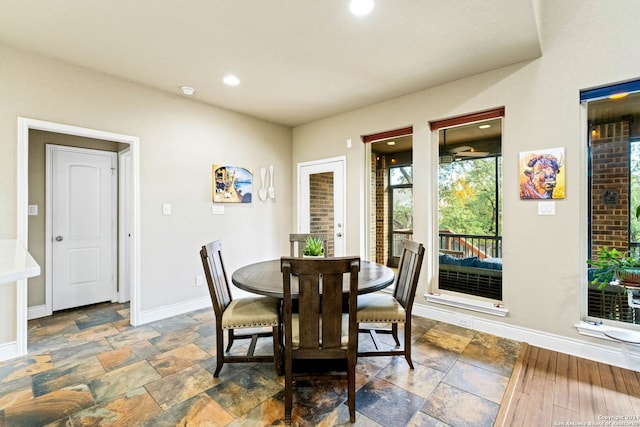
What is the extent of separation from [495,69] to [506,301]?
7.40 feet

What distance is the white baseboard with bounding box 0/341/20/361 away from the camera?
8.03 ft

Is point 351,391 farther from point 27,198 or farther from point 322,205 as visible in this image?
point 27,198

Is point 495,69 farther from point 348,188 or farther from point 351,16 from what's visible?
point 348,188

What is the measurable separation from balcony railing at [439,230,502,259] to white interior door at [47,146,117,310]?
172 inches

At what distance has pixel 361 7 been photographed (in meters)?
2.00

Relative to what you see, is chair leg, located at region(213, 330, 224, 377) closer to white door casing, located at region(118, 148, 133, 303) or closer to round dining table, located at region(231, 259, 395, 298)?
round dining table, located at region(231, 259, 395, 298)

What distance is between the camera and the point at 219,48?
2490mm

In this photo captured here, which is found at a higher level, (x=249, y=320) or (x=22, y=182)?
(x=22, y=182)

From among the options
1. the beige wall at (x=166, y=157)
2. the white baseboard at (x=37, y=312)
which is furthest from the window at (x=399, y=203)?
the white baseboard at (x=37, y=312)

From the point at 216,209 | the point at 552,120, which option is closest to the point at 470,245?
the point at 552,120

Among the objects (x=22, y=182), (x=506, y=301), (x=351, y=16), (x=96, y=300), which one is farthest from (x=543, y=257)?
(x=96, y=300)

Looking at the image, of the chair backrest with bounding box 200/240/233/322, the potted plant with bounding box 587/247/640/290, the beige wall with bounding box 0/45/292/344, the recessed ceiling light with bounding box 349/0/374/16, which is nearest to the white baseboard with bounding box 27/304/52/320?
the beige wall with bounding box 0/45/292/344

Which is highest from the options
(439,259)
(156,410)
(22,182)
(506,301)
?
(22,182)

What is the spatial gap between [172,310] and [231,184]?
173cm
